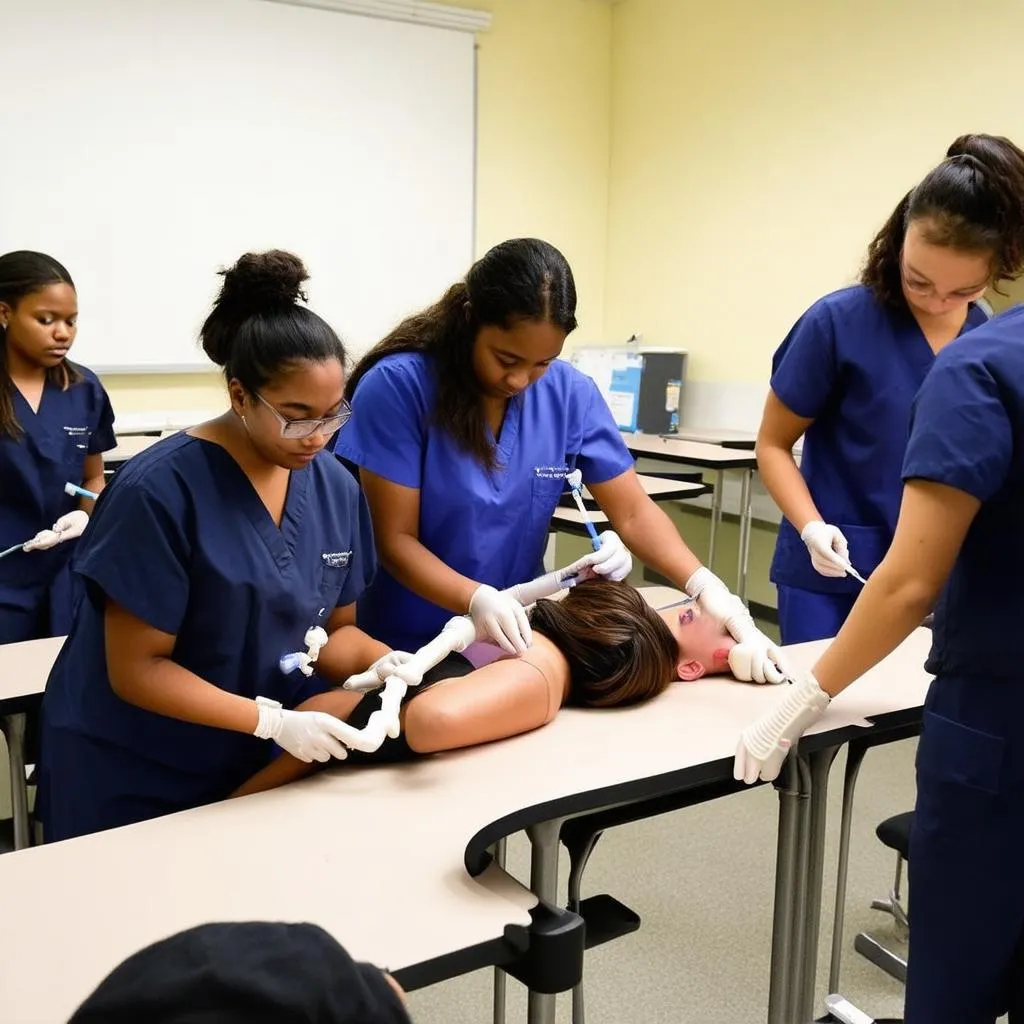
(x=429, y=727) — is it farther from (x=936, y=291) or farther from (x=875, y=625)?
(x=936, y=291)

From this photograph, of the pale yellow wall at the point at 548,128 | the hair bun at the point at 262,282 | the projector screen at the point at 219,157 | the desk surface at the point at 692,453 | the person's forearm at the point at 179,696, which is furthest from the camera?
the pale yellow wall at the point at 548,128

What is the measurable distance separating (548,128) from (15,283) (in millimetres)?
3646

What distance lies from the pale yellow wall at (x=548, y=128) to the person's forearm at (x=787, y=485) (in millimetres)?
3602

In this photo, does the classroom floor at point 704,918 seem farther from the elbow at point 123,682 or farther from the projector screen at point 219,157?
the projector screen at point 219,157

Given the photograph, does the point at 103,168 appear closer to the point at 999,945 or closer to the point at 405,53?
the point at 405,53

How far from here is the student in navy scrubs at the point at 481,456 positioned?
1556 millimetres

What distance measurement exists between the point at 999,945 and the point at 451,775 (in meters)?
0.65

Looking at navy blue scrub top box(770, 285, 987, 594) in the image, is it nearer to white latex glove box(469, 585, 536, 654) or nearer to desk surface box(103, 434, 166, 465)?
white latex glove box(469, 585, 536, 654)

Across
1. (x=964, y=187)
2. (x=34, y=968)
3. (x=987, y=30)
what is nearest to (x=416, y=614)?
(x=34, y=968)

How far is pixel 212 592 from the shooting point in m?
1.28

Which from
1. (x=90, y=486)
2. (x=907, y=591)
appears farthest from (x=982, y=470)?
(x=90, y=486)

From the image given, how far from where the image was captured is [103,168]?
4316mm

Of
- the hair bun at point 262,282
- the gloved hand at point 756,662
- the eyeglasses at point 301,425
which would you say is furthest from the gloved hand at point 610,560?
the hair bun at point 262,282

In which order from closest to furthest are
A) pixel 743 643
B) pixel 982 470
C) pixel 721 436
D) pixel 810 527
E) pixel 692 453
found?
pixel 982 470
pixel 743 643
pixel 810 527
pixel 692 453
pixel 721 436
